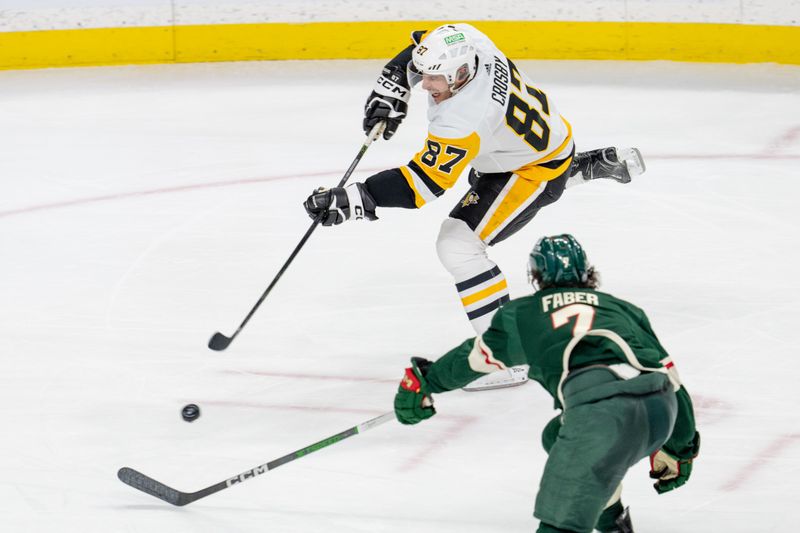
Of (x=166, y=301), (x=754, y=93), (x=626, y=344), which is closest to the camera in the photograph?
(x=626, y=344)

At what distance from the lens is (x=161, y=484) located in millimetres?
3279

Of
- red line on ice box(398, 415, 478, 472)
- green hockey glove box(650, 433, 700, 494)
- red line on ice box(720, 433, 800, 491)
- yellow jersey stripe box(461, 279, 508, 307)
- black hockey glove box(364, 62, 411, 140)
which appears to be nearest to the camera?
green hockey glove box(650, 433, 700, 494)

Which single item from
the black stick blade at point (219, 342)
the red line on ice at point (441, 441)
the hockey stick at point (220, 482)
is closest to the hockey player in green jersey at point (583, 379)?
the hockey stick at point (220, 482)

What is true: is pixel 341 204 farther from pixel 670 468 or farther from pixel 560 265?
pixel 670 468

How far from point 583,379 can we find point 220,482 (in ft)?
3.79

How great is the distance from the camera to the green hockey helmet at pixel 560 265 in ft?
8.75

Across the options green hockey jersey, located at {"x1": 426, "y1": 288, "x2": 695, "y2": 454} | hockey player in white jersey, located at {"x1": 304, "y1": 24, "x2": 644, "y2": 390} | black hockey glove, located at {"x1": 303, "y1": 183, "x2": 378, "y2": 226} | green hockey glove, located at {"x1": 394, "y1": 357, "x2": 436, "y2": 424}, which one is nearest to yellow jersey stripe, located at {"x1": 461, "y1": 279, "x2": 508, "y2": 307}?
hockey player in white jersey, located at {"x1": 304, "y1": 24, "x2": 644, "y2": 390}

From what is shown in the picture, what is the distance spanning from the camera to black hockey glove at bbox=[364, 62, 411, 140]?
425 cm

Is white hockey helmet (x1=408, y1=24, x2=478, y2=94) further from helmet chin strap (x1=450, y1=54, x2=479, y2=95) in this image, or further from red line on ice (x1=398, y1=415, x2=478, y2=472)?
red line on ice (x1=398, y1=415, x2=478, y2=472)

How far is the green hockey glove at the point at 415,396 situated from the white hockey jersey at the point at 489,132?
891 millimetres

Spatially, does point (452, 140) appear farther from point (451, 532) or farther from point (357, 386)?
point (451, 532)

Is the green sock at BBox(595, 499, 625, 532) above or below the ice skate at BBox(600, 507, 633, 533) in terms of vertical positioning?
above

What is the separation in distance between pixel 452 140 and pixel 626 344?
4.23 ft

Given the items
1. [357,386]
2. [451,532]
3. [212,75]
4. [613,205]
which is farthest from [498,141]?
[212,75]
